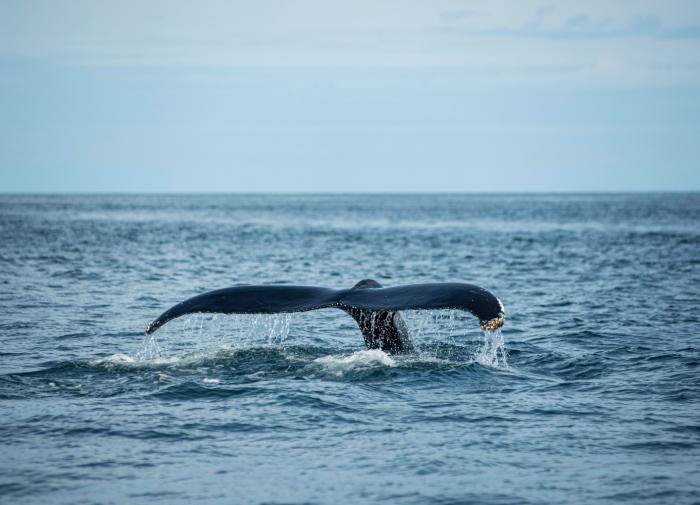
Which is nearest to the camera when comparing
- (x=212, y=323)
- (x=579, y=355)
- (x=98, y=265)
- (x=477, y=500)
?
(x=477, y=500)

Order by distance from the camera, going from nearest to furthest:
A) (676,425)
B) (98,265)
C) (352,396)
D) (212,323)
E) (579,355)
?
(676,425) < (352,396) < (579,355) < (212,323) < (98,265)

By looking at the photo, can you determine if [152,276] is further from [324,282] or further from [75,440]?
[75,440]

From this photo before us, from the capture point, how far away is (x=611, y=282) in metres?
24.5

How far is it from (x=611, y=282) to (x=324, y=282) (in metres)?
7.70

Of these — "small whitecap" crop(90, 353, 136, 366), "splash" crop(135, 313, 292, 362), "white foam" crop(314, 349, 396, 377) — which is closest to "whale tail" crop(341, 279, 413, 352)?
"white foam" crop(314, 349, 396, 377)

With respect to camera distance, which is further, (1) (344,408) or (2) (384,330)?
(2) (384,330)

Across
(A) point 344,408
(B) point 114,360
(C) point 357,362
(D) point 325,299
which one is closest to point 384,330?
(C) point 357,362

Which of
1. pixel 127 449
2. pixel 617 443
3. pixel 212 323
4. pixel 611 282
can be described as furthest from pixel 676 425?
pixel 611 282

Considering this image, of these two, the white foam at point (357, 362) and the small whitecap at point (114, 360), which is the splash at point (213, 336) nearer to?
the small whitecap at point (114, 360)

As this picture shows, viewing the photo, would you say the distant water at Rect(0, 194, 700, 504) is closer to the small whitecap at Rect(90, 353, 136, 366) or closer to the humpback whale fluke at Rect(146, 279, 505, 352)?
the small whitecap at Rect(90, 353, 136, 366)

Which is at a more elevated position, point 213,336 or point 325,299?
point 325,299

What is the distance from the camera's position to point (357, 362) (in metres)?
10.9

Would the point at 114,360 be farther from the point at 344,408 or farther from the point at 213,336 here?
the point at 344,408

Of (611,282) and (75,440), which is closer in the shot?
(75,440)
